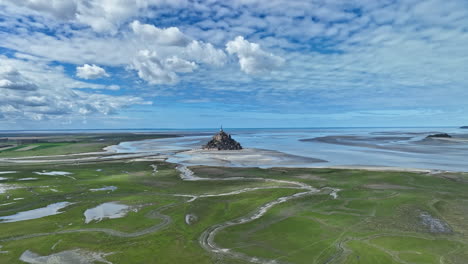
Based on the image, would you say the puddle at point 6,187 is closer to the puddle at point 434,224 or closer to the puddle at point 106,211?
the puddle at point 106,211

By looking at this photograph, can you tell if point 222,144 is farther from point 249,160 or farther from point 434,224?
point 434,224

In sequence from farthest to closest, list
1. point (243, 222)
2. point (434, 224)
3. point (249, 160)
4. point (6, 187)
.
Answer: point (249, 160) < point (6, 187) < point (243, 222) < point (434, 224)

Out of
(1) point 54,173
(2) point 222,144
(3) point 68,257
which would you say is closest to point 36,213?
(3) point 68,257

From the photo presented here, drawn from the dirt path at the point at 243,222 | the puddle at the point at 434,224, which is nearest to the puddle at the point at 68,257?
the dirt path at the point at 243,222

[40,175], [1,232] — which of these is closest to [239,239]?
[1,232]

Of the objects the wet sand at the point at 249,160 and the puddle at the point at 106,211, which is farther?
the wet sand at the point at 249,160

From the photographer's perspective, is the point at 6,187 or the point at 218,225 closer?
the point at 218,225
